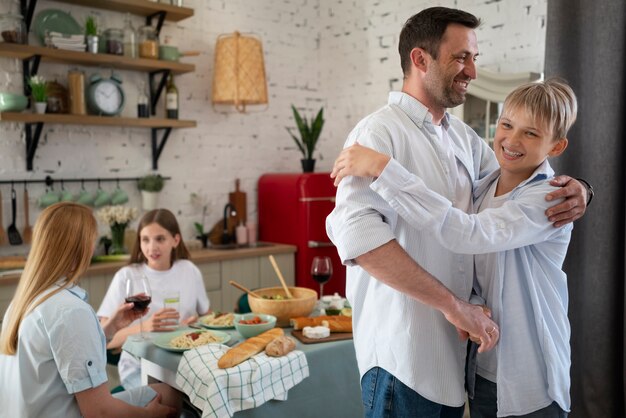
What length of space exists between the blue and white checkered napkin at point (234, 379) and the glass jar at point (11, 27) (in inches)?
112

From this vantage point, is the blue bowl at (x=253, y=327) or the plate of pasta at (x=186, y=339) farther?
the blue bowl at (x=253, y=327)

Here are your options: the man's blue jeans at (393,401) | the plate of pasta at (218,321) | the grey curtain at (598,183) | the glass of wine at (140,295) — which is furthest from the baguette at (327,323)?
the grey curtain at (598,183)

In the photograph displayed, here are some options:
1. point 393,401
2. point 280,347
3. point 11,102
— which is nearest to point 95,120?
point 11,102

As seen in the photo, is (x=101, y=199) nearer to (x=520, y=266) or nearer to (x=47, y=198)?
(x=47, y=198)

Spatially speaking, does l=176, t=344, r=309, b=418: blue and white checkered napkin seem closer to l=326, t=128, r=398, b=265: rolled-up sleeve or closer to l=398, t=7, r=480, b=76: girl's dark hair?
l=326, t=128, r=398, b=265: rolled-up sleeve

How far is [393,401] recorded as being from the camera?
168cm

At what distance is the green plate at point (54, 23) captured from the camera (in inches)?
173

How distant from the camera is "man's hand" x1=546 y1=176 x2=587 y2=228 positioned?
1.65 m

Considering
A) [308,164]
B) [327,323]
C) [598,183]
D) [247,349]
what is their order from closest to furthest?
[247,349] < [327,323] < [598,183] < [308,164]

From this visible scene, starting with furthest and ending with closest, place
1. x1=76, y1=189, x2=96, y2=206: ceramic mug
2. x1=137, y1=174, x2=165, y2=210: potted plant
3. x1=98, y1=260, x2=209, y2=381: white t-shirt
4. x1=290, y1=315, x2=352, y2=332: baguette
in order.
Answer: x1=137, y1=174, x2=165, y2=210: potted plant < x1=76, y1=189, x2=96, y2=206: ceramic mug < x1=98, y1=260, x2=209, y2=381: white t-shirt < x1=290, y1=315, x2=352, y2=332: baguette

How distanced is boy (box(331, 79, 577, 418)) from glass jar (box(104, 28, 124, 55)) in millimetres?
3402

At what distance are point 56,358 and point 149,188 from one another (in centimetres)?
291

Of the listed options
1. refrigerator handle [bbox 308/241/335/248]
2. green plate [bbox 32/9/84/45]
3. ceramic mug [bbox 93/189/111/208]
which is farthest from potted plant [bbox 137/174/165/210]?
refrigerator handle [bbox 308/241/335/248]

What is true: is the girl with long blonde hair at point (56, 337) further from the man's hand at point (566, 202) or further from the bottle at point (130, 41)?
the bottle at point (130, 41)
